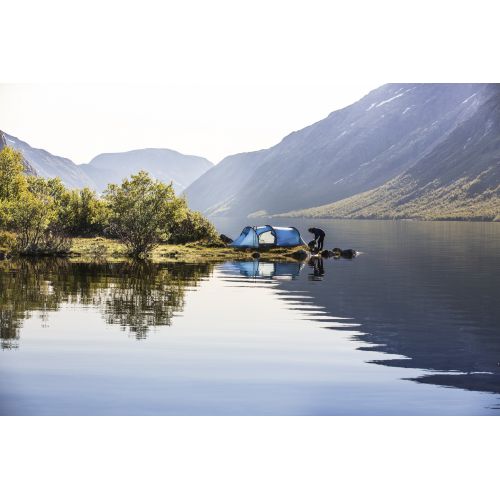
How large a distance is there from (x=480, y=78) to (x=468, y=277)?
48.1 ft

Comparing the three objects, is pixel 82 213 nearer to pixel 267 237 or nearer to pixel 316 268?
pixel 267 237

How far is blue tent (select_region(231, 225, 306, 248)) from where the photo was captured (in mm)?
62156

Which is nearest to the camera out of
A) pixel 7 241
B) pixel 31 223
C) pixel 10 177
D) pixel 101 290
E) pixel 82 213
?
pixel 101 290

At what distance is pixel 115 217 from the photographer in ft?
180

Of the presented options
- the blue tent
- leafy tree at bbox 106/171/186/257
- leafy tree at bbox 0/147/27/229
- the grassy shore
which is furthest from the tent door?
leafy tree at bbox 0/147/27/229

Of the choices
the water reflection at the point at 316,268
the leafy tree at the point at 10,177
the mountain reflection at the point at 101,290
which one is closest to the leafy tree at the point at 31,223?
the leafy tree at the point at 10,177

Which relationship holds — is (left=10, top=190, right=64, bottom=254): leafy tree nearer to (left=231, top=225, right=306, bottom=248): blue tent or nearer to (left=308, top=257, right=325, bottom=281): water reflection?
(left=231, top=225, right=306, bottom=248): blue tent

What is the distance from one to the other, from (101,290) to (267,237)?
31982 mm

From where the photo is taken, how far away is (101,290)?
3228 centimetres

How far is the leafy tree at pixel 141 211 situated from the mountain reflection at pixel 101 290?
7994 mm

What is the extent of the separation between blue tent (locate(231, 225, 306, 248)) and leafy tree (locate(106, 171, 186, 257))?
23.5ft

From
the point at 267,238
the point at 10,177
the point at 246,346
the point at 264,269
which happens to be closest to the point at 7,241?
the point at 10,177

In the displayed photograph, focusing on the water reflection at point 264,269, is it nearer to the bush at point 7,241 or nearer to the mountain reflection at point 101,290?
the mountain reflection at point 101,290

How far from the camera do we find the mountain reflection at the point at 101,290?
24469mm
